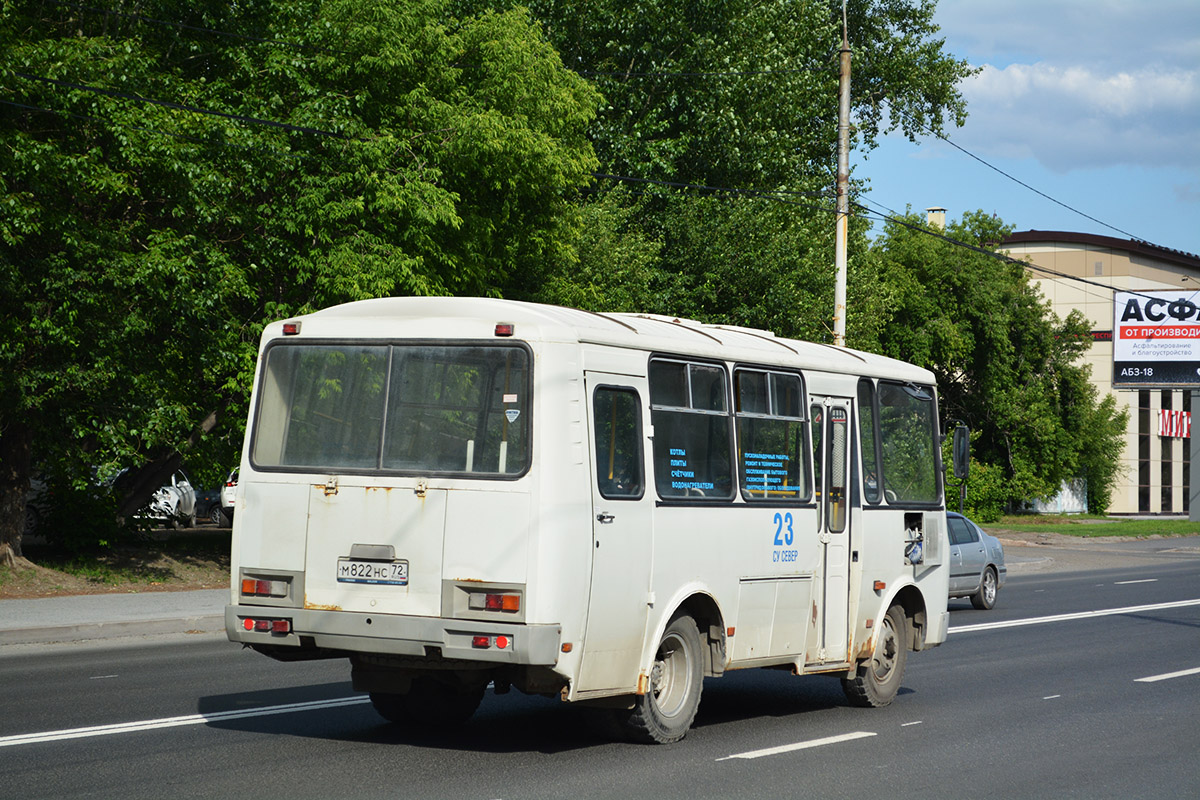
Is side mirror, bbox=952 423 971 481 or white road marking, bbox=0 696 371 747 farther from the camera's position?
side mirror, bbox=952 423 971 481

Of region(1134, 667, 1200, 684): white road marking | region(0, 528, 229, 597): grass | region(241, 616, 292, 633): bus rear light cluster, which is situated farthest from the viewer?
region(0, 528, 229, 597): grass

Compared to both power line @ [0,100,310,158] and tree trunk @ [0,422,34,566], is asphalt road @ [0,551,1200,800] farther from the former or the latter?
power line @ [0,100,310,158]

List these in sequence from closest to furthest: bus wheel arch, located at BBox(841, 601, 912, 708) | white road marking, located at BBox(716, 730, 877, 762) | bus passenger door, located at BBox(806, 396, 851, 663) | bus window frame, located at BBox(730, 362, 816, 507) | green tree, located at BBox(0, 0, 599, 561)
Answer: white road marking, located at BBox(716, 730, 877, 762)
bus window frame, located at BBox(730, 362, 816, 507)
bus passenger door, located at BBox(806, 396, 851, 663)
bus wheel arch, located at BBox(841, 601, 912, 708)
green tree, located at BBox(0, 0, 599, 561)

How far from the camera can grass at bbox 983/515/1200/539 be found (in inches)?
1901

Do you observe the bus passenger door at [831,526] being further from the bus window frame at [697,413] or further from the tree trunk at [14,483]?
the tree trunk at [14,483]

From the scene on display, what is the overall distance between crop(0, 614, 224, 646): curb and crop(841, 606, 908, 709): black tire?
8.69 meters

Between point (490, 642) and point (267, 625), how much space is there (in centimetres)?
152

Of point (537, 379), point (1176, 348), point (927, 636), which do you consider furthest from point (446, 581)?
point (1176, 348)

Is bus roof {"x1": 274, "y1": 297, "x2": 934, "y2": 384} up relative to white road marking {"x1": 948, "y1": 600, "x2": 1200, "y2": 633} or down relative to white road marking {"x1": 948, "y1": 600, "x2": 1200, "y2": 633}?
up

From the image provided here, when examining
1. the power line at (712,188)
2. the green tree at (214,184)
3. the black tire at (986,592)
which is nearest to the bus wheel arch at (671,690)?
the green tree at (214,184)

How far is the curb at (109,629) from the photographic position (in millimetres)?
15547

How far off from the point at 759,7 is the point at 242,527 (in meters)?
32.3

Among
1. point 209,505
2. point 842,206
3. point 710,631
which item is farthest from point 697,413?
point 209,505

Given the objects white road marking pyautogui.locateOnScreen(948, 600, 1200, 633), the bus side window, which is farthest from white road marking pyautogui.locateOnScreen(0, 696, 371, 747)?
white road marking pyautogui.locateOnScreen(948, 600, 1200, 633)
